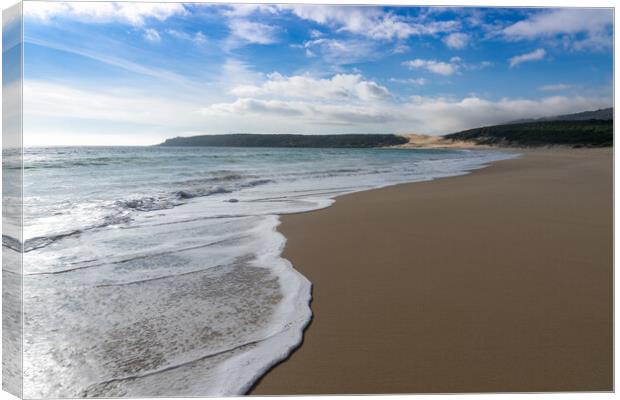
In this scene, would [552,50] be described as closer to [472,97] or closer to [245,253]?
[472,97]

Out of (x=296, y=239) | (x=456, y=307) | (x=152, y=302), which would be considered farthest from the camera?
(x=296, y=239)

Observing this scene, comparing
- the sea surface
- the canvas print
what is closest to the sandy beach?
the canvas print

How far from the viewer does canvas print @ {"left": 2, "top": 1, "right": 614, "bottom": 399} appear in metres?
1.91

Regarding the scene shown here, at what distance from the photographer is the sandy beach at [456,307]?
1.89 metres

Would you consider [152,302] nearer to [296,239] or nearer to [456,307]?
[296,239]

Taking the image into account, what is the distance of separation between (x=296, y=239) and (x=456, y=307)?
1.66 m

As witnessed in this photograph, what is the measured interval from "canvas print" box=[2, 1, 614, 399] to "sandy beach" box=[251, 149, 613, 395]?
14 mm

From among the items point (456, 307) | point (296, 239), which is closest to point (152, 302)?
point (296, 239)

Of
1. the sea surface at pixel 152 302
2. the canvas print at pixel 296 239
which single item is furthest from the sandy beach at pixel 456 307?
the sea surface at pixel 152 302

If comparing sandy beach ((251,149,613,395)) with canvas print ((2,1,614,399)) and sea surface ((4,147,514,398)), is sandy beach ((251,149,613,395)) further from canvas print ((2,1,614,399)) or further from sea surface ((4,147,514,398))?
sea surface ((4,147,514,398))

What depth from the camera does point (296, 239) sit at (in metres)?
3.59

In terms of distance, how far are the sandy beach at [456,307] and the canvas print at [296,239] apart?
0.01 m

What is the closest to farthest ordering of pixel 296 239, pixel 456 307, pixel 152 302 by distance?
pixel 456 307 < pixel 152 302 < pixel 296 239

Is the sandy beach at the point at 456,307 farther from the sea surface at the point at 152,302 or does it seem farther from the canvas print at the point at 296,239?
the sea surface at the point at 152,302
